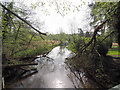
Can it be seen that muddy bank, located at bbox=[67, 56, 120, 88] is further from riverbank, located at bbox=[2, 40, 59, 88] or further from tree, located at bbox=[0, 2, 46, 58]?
tree, located at bbox=[0, 2, 46, 58]

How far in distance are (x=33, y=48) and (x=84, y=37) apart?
6.35 feet

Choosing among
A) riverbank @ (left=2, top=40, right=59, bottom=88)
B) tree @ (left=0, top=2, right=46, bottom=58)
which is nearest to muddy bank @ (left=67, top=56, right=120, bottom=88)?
riverbank @ (left=2, top=40, right=59, bottom=88)

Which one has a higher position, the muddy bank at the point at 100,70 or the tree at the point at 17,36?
the tree at the point at 17,36

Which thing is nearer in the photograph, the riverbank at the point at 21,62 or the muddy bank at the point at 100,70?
the muddy bank at the point at 100,70

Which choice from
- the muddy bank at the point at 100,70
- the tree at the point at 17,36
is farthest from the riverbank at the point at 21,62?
the muddy bank at the point at 100,70

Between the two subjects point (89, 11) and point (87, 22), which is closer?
point (89, 11)

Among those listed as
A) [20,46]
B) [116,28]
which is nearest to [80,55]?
[116,28]

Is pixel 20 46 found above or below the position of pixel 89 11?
below

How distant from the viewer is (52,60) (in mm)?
3219

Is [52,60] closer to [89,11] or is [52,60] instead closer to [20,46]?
[20,46]

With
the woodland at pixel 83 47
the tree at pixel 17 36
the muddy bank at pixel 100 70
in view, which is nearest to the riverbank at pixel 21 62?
the woodland at pixel 83 47

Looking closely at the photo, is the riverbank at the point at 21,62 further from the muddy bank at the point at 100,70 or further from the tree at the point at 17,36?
the muddy bank at the point at 100,70

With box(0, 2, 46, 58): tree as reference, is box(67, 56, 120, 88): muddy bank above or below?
below

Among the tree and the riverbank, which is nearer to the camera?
the tree
